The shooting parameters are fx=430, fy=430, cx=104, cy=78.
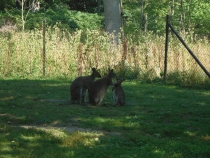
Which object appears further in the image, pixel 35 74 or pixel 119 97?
pixel 35 74

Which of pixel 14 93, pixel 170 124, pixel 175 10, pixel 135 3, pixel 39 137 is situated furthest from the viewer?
pixel 135 3

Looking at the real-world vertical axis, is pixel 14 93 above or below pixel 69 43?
below

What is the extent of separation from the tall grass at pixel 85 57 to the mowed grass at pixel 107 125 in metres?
3.73

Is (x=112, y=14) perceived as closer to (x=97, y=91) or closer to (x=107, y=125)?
(x=97, y=91)

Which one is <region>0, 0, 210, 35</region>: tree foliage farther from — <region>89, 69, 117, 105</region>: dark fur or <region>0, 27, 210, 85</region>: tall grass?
<region>89, 69, 117, 105</region>: dark fur

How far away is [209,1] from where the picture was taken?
39500 mm

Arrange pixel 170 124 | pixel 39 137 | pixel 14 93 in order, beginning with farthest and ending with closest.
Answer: pixel 14 93 → pixel 170 124 → pixel 39 137

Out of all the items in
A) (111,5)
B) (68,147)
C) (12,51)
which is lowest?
(68,147)

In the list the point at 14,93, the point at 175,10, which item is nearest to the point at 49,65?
the point at 14,93

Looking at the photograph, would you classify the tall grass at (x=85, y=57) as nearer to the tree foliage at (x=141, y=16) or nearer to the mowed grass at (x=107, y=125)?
the mowed grass at (x=107, y=125)

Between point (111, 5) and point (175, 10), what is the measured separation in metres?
15.6

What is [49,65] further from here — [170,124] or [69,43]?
[170,124]

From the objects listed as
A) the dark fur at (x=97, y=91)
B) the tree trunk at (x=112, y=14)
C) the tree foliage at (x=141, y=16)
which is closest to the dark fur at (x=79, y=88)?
the dark fur at (x=97, y=91)

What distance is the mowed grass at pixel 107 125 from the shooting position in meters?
7.93
